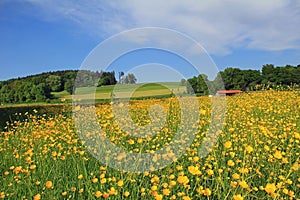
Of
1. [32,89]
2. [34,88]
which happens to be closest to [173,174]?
[34,88]

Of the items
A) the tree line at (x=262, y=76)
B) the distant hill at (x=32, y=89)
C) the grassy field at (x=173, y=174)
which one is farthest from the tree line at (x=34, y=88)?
the tree line at (x=262, y=76)

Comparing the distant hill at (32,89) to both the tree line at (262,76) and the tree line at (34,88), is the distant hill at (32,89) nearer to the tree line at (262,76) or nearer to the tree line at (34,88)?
the tree line at (34,88)

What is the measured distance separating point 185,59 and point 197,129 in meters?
1.21

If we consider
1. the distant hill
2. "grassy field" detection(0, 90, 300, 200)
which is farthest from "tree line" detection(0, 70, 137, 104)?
"grassy field" detection(0, 90, 300, 200)

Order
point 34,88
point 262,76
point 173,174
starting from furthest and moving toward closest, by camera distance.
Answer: point 262,76 < point 34,88 < point 173,174

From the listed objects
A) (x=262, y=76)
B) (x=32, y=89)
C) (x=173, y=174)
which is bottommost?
(x=173, y=174)

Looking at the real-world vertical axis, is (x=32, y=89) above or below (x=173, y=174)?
above

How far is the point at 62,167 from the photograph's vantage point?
344 centimetres

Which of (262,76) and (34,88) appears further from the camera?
(262,76)

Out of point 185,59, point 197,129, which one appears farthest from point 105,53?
point 197,129

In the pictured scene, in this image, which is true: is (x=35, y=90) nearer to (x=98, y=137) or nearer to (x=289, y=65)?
(x=98, y=137)

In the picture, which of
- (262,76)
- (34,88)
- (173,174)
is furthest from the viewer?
(262,76)

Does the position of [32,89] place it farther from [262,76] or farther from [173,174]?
[262,76]

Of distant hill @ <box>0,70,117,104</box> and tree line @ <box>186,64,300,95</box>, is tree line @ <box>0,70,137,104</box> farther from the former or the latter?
tree line @ <box>186,64,300,95</box>
